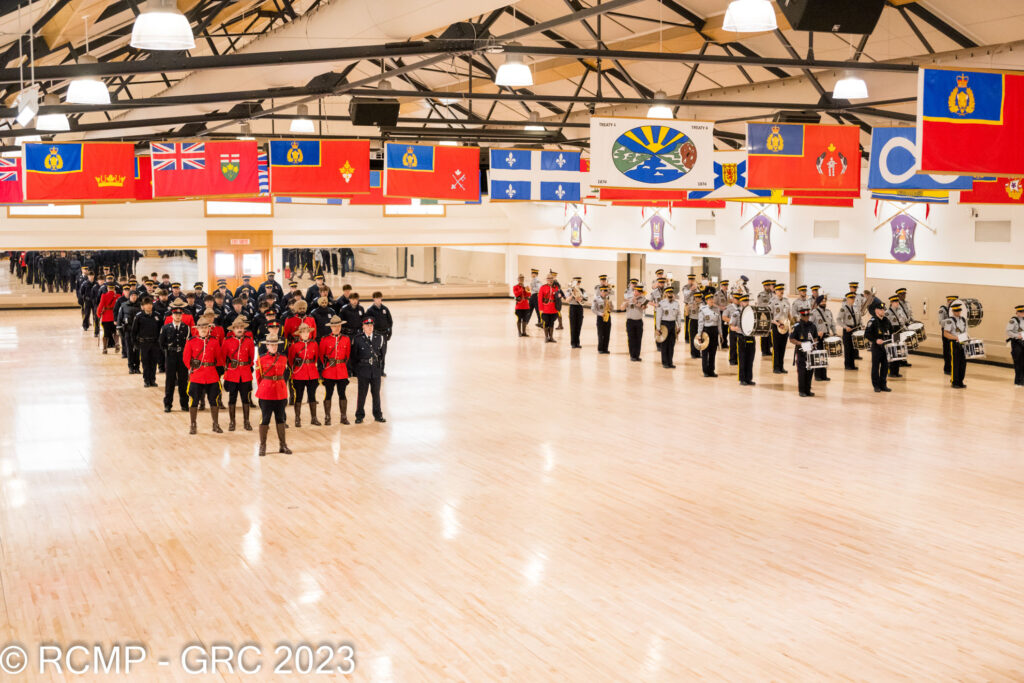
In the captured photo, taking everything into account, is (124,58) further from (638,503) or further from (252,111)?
(638,503)

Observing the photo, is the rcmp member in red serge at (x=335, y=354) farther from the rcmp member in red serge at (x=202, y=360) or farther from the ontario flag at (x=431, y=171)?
the ontario flag at (x=431, y=171)

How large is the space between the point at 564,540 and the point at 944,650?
365 centimetres

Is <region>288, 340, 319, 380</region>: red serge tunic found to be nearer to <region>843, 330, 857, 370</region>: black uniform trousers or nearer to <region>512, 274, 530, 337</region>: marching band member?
<region>512, 274, 530, 337</region>: marching band member

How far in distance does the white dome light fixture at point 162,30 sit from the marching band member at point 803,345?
12807mm

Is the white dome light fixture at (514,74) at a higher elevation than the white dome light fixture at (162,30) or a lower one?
higher

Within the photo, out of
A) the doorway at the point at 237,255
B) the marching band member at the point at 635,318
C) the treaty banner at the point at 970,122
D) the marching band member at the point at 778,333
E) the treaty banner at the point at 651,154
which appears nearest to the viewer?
the treaty banner at the point at 970,122

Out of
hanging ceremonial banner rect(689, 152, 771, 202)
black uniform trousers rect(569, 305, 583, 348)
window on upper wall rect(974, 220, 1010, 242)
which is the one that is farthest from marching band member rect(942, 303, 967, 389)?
black uniform trousers rect(569, 305, 583, 348)

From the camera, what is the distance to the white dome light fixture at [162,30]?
7.89 m

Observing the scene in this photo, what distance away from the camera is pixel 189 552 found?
9.09 m

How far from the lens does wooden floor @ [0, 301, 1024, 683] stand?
7141mm

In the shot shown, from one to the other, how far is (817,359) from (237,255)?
26.8 m

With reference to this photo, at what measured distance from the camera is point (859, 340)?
65.2 feet

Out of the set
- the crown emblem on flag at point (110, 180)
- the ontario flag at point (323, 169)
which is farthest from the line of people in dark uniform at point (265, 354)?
the crown emblem on flag at point (110, 180)

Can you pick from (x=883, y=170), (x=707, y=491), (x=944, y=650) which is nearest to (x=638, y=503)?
(x=707, y=491)
